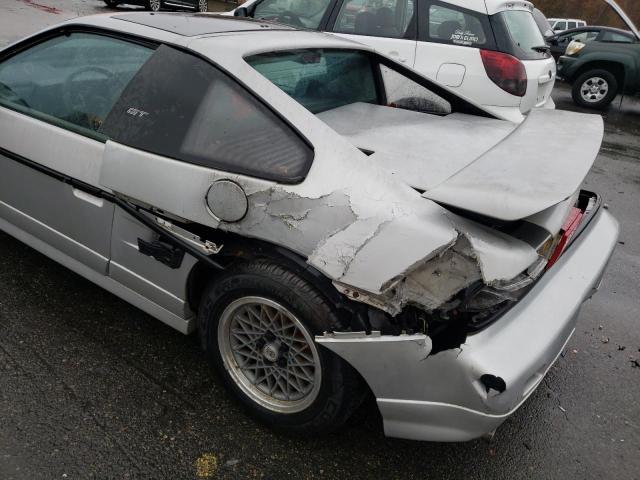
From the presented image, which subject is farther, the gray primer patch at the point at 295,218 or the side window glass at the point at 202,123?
the side window glass at the point at 202,123

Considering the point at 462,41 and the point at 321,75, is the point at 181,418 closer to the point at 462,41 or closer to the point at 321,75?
the point at 321,75

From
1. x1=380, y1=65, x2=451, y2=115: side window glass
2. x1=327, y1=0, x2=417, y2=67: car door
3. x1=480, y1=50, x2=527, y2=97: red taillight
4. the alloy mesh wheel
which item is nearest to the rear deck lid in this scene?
the alloy mesh wheel

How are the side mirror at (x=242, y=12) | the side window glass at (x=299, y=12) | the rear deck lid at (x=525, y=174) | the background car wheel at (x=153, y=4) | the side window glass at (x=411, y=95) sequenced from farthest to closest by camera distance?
the background car wheel at (x=153, y=4)
the side mirror at (x=242, y=12)
the side window glass at (x=299, y=12)
the side window glass at (x=411, y=95)
the rear deck lid at (x=525, y=174)

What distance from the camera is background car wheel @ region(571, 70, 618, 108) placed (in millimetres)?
9977

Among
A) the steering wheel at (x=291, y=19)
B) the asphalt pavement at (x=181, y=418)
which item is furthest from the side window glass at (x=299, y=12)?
the asphalt pavement at (x=181, y=418)

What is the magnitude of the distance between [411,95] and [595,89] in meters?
8.60

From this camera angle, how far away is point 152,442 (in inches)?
82.4

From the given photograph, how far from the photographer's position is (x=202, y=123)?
80.8 inches

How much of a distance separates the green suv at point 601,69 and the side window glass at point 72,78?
32.7ft

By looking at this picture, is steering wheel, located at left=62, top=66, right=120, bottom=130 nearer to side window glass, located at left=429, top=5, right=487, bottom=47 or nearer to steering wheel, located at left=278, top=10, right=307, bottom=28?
steering wheel, located at left=278, top=10, right=307, bottom=28

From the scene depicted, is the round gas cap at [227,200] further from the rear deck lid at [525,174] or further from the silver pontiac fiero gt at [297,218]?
the rear deck lid at [525,174]

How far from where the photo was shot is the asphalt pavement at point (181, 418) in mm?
2037

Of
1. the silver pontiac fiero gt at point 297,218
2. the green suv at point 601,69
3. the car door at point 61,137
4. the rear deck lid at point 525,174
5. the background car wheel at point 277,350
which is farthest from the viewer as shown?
the green suv at point 601,69

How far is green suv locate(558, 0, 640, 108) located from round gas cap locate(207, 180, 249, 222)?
10219 millimetres
